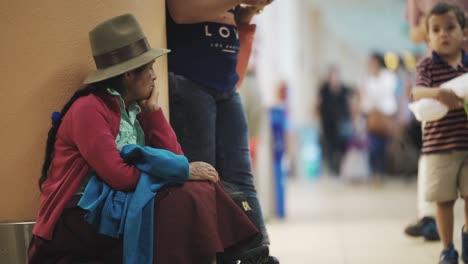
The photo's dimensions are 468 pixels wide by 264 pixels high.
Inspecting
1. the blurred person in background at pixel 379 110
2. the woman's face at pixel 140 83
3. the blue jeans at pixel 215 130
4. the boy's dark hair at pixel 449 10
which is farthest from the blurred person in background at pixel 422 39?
the blurred person in background at pixel 379 110

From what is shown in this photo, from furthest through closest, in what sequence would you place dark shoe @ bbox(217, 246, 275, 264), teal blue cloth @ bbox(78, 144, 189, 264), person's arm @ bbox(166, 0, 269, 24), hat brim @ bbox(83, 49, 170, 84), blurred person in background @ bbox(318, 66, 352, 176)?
blurred person in background @ bbox(318, 66, 352, 176) < person's arm @ bbox(166, 0, 269, 24) < dark shoe @ bbox(217, 246, 275, 264) < hat brim @ bbox(83, 49, 170, 84) < teal blue cloth @ bbox(78, 144, 189, 264)

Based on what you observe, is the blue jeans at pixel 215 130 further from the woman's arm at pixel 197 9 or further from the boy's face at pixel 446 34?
the boy's face at pixel 446 34

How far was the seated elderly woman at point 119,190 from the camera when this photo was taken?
71.7 inches

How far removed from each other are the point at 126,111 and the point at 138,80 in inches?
4.5

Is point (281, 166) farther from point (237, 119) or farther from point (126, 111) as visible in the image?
point (126, 111)

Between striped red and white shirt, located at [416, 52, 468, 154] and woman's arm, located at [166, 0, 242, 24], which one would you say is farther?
striped red and white shirt, located at [416, 52, 468, 154]

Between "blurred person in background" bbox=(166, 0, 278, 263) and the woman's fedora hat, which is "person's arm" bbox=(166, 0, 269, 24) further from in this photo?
the woman's fedora hat

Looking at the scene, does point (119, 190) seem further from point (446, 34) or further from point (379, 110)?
point (379, 110)

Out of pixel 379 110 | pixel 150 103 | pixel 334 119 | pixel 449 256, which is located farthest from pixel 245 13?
pixel 334 119

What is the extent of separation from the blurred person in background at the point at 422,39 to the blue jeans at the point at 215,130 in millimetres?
908

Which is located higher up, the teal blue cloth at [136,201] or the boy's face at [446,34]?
the boy's face at [446,34]

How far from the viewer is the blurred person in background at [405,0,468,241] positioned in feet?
10.0

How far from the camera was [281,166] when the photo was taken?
502 centimetres

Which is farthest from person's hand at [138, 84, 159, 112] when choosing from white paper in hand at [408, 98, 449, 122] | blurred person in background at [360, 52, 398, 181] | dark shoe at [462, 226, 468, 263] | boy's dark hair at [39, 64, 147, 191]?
blurred person in background at [360, 52, 398, 181]
